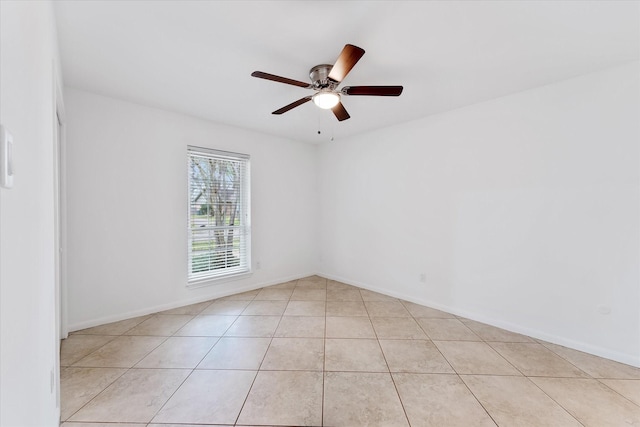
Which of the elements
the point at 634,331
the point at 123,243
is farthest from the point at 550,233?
the point at 123,243

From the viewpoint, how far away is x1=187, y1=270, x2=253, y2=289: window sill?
354cm

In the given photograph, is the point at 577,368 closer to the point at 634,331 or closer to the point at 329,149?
the point at 634,331

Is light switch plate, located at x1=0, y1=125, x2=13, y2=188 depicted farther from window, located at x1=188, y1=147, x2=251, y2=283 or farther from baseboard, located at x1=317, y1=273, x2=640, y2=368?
baseboard, located at x1=317, y1=273, x2=640, y2=368

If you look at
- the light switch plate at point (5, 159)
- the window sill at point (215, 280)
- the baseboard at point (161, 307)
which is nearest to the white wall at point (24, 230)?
the light switch plate at point (5, 159)

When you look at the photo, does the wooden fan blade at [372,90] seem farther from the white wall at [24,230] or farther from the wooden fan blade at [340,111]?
the white wall at [24,230]

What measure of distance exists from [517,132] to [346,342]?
2.84 meters

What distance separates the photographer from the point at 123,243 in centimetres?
301

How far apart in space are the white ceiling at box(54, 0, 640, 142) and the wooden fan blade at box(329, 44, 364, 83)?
0.26m

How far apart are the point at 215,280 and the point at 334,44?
10.8 ft

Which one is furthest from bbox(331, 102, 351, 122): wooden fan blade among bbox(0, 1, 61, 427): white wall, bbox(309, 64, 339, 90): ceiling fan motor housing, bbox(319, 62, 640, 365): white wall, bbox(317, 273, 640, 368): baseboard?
bbox(317, 273, 640, 368): baseboard

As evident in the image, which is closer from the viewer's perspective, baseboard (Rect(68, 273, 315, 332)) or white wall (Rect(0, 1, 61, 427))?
white wall (Rect(0, 1, 61, 427))

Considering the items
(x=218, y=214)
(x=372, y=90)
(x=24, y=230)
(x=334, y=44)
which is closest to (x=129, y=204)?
(x=218, y=214)

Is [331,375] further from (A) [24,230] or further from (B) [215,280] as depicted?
(B) [215,280]

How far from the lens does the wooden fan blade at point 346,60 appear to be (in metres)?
1.64
